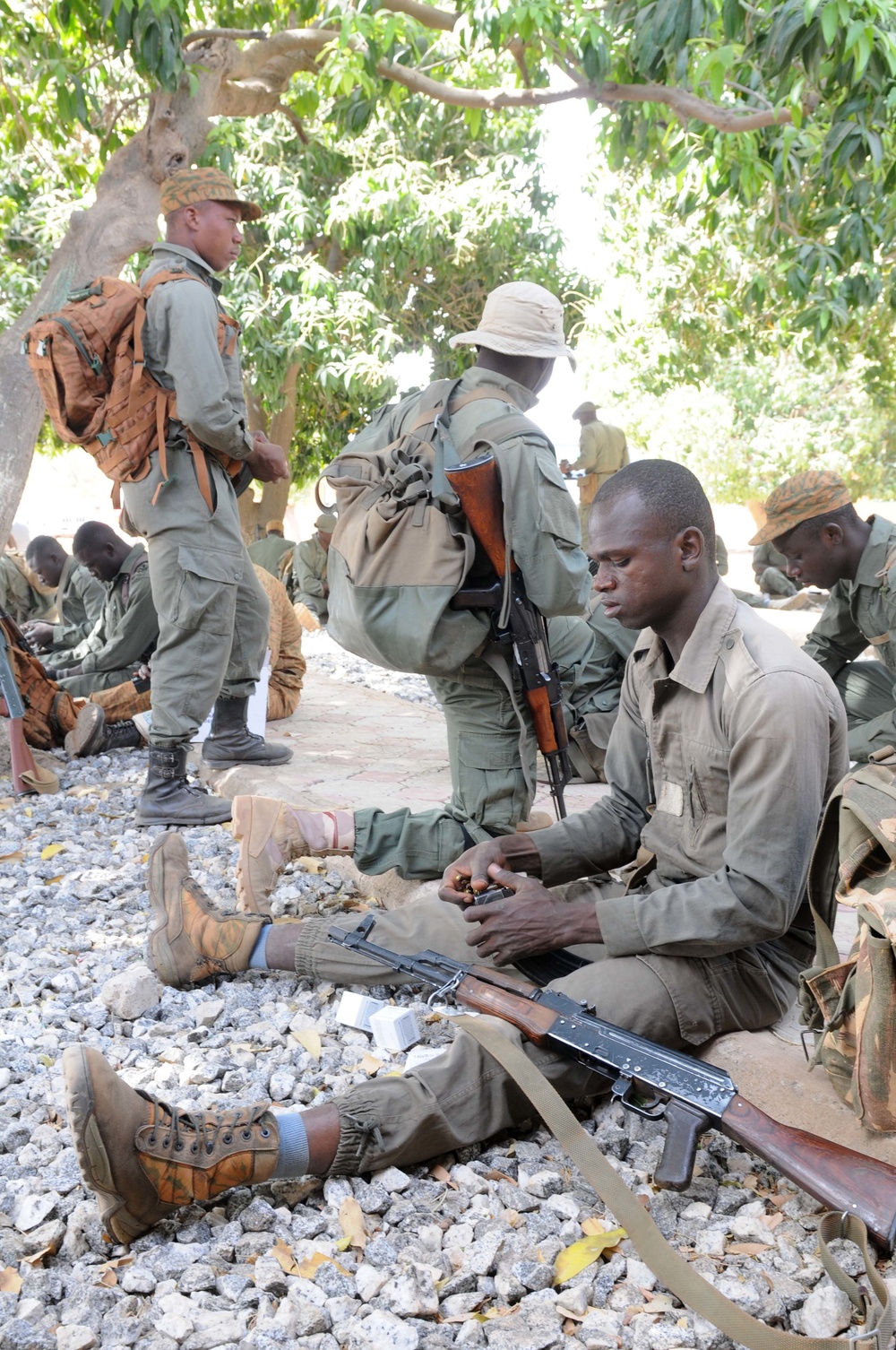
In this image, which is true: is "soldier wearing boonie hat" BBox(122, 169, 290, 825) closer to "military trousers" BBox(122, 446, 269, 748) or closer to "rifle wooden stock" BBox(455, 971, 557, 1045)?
"military trousers" BBox(122, 446, 269, 748)

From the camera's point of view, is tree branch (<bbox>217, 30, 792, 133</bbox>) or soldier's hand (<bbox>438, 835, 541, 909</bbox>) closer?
soldier's hand (<bbox>438, 835, 541, 909</bbox>)

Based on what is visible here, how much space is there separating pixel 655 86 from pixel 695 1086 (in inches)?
209

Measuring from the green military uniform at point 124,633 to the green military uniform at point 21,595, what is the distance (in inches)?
120

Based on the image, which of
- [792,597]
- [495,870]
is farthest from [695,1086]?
[792,597]

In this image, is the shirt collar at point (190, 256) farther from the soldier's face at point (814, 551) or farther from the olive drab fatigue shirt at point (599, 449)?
the olive drab fatigue shirt at point (599, 449)

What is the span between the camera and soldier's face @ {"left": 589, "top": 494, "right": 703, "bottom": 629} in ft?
8.02

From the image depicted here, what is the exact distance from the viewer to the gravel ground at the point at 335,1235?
72.4 inches

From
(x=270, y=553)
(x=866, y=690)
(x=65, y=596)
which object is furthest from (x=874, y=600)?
(x=270, y=553)

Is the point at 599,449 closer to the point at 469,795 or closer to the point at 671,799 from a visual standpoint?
the point at 469,795

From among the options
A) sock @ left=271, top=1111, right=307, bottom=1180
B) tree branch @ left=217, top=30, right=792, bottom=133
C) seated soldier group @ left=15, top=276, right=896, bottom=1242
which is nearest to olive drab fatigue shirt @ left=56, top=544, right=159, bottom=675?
tree branch @ left=217, top=30, right=792, bottom=133

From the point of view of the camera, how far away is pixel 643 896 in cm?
246

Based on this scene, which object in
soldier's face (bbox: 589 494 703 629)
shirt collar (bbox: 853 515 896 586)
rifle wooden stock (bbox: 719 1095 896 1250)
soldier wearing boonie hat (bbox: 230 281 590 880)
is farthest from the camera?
shirt collar (bbox: 853 515 896 586)

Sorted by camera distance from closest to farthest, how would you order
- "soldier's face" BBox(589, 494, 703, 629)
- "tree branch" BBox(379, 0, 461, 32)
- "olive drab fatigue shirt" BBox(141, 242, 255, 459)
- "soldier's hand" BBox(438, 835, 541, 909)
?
"soldier's face" BBox(589, 494, 703, 629)
"soldier's hand" BBox(438, 835, 541, 909)
"olive drab fatigue shirt" BBox(141, 242, 255, 459)
"tree branch" BBox(379, 0, 461, 32)

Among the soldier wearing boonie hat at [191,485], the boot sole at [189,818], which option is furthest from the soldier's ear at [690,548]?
the boot sole at [189,818]
